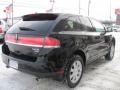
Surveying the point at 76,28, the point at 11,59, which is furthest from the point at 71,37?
the point at 11,59

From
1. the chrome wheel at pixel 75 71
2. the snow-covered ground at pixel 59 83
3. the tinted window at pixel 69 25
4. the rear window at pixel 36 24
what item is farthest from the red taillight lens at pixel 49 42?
the snow-covered ground at pixel 59 83

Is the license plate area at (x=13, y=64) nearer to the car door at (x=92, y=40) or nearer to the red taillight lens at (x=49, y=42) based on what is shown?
the red taillight lens at (x=49, y=42)

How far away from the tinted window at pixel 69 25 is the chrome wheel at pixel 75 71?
0.72 meters

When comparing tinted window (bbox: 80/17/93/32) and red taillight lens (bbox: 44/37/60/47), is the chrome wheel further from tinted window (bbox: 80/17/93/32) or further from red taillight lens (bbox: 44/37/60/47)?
tinted window (bbox: 80/17/93/32)

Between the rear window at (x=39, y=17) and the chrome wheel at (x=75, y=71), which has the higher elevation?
the rear window at (x=39, y=17)

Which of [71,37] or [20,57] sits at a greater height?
[71,37]

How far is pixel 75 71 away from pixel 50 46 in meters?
0.96

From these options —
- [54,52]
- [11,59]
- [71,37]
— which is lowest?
[11,59]

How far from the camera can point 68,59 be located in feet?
10.9

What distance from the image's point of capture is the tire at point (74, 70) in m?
3.42

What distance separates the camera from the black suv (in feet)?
9.98

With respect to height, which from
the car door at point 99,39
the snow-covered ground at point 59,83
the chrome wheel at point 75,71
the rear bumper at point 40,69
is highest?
the car door at point 99,39

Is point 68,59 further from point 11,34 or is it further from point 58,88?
point 11,34

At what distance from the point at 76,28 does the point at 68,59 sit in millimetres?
766
